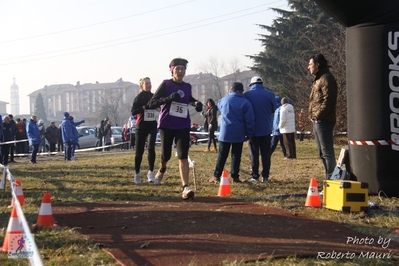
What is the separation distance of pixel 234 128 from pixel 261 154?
2.67 ft

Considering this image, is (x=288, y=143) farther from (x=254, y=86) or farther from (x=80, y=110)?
(x=80, y=110)

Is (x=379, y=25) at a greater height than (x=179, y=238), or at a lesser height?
greater

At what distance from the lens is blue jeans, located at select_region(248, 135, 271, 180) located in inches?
402

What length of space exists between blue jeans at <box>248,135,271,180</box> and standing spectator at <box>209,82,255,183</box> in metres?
0.34

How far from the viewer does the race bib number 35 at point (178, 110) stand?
8.49 metres

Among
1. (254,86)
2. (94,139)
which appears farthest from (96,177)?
(94,139)

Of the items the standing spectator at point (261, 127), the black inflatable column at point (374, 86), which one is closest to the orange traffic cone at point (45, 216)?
the black inflatable column at point (374, 86)

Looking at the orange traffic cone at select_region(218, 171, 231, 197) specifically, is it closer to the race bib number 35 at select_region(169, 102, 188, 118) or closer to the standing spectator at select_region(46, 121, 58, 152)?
the race bib number 35 at select_region(169, 102, 188, 118)

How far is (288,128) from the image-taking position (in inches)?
626

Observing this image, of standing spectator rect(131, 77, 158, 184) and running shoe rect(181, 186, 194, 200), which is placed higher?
standing spectator rect(131, 77, 158, 184)

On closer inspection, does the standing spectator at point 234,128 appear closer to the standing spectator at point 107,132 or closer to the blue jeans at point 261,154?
the blue jeans at point 261,154

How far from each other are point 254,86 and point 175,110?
2.54 metres

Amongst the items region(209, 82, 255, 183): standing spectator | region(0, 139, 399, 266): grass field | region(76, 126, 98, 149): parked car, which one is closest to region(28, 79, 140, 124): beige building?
region(76, 126, 98, 149): parked car

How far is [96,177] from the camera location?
11.8 meters
